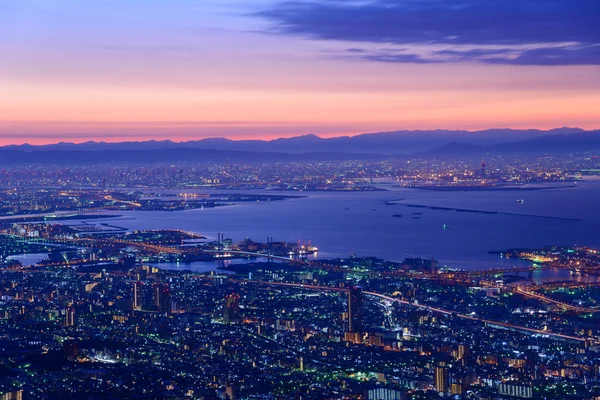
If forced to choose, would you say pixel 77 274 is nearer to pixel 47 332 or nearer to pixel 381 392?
pixel 47 332

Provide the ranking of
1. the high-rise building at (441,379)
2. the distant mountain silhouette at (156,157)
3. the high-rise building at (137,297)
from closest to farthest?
the high-rise building at (441,379) < the high-rise building at (137,297) < the distant mountain silhouette at (156,157)

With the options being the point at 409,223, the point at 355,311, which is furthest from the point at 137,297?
the point at 409,223

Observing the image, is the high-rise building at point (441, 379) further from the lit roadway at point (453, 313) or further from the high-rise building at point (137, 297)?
the high-rise building at point (137, 297)

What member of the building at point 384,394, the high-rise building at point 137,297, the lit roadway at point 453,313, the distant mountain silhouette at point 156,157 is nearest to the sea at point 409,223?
the lit roadway at point 453,313

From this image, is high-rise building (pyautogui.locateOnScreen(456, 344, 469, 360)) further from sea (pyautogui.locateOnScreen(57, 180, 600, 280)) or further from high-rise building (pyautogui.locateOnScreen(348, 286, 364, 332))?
sea (pyautogui.locateOnScreen(57, 180, 600, 280))

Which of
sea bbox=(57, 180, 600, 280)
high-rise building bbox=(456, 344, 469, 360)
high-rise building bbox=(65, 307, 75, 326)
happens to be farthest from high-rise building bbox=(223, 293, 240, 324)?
sea bbox=(57, 180, 600, 280)

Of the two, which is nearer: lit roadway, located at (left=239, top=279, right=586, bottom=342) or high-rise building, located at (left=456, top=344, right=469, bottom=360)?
high-rise building, located at (left=456, top=344, right=469, bottom=360)
